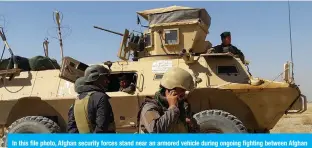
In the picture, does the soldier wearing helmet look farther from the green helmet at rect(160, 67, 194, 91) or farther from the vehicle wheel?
the vehicle wheel

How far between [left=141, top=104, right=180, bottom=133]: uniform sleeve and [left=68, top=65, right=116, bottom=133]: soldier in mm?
800

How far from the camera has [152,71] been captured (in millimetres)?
9141

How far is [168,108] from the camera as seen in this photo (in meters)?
3.22

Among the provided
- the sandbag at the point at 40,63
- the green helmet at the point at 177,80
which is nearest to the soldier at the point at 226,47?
the sandbag at the point at 40,63

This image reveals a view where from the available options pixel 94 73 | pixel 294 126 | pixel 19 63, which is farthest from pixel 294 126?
pixel 94 73

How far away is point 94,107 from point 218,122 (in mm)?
4457

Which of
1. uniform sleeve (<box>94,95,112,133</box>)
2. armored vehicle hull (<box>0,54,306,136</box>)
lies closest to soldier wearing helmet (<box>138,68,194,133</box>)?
uniform sleeve (<box>94,95,112,133</box>)

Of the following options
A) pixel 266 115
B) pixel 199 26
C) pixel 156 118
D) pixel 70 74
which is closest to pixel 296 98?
pixel 266 115

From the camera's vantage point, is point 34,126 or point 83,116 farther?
point 34,126

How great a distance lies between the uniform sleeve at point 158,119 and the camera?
3055 mm

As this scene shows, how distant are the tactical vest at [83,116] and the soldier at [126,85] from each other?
477 cm

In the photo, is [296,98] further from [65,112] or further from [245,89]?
[65,112]

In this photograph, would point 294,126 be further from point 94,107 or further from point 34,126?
point 94,107

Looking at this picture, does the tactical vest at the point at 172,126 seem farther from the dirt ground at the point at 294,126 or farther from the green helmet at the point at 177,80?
the dirt ground at the point at 294,126
